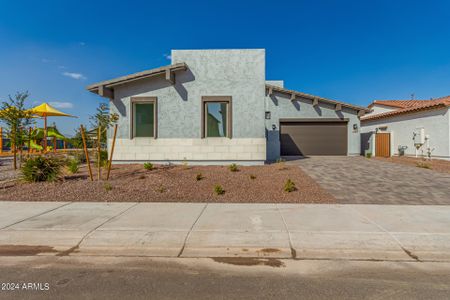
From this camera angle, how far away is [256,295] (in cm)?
274

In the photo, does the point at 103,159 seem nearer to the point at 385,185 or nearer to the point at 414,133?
the point at 385,185

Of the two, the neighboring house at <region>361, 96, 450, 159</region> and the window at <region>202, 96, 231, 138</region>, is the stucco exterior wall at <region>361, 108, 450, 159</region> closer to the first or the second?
the neighboring house at <region>361, 96, 450, 159</region>

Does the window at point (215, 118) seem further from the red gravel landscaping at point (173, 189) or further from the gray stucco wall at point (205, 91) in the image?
the red gravel landscaping at point (173, 189)

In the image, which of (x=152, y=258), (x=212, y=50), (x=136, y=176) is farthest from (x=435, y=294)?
(x=212, y=50)

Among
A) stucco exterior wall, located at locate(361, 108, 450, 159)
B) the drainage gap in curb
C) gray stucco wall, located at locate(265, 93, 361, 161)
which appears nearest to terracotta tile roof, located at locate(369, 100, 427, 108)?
stucco exterior wall, located at locate(361, 108, 450, 159)

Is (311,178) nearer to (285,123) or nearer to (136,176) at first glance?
(136,176)

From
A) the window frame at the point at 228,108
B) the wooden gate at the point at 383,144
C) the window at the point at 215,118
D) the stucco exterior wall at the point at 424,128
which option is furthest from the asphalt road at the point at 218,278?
the wooden gate at the point at 383,144

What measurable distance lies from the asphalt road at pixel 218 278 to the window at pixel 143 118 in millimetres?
8383

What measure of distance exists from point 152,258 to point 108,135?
9465 mm

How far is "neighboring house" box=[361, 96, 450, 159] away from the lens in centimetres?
1447

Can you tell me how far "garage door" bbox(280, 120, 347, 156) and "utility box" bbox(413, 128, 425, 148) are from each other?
13.6 feet

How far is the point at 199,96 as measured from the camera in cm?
1130

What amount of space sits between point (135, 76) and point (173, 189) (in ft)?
20.9

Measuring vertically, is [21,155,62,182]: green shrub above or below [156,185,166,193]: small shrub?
above
